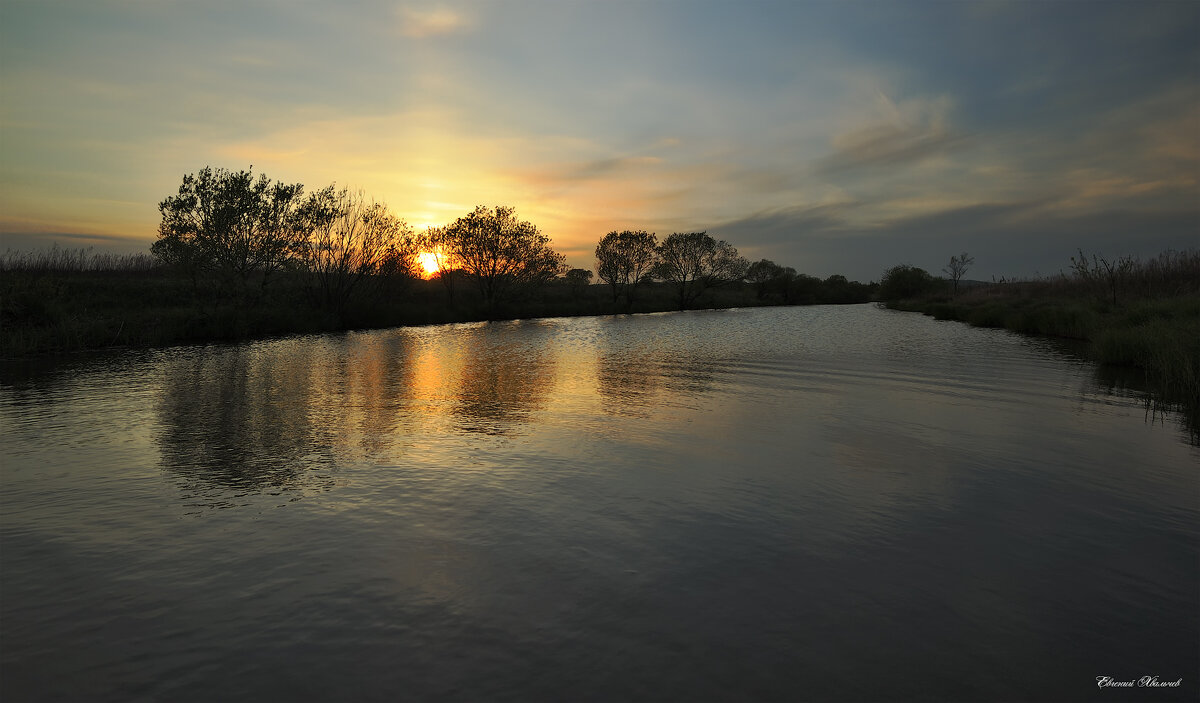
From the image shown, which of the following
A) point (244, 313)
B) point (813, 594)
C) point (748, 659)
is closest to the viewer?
point (748, 659)

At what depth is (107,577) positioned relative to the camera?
5.94m

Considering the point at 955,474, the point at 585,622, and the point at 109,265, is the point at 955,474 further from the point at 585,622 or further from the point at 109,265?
the point at 109,265

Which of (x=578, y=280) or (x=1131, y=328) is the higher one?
(x=578, y=280)

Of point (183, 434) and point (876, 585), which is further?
point (183, 434)

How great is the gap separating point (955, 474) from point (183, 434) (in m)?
14.7

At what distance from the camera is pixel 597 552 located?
650cm

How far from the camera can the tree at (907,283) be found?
105425 mm

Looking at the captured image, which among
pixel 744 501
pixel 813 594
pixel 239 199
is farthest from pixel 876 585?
pixel 239 199

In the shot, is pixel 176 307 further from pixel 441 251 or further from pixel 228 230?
pixel 441 251

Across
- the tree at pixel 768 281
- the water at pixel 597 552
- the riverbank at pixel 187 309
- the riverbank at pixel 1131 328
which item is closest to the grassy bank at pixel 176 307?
the riverbank at pixel 187 309

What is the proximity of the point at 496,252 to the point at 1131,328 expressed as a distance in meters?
52.4

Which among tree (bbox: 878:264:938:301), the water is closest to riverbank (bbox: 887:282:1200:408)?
the water

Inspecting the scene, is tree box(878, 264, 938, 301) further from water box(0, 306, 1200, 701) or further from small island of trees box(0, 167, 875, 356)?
water box(0, 306, 1200, 701)

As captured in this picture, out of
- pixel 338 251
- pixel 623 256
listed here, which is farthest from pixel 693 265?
pixel 338 251
